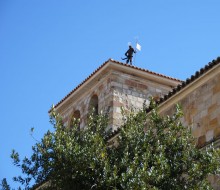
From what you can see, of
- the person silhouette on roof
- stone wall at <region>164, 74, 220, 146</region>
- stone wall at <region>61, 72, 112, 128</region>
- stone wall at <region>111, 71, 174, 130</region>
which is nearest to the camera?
stone wall at <region>164, 74, 220, 146</region>

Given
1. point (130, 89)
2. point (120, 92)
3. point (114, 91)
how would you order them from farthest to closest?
point (130, 89) → point (120, 92) → point (114, 91)

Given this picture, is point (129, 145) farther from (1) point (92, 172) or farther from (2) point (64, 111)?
(2) point (64, 111)

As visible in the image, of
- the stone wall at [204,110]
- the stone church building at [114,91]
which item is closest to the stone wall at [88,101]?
the stone church building at [114,91]

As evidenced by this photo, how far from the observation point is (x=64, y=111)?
19.8 metres

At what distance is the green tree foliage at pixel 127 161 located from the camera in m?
8.25

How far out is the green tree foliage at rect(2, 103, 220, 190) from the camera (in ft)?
27.1

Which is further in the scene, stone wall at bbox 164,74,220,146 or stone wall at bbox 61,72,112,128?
stone wall at bbox 61,72,112,128

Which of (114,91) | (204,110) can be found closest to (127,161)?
(204,110)

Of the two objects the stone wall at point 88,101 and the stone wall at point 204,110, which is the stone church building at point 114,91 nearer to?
the stone wall at point 88,101

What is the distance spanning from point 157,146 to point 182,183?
27.6 inches

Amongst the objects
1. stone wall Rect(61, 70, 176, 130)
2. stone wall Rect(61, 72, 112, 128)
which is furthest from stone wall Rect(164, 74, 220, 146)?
stone wall Rect(61, 72, 112, 128)

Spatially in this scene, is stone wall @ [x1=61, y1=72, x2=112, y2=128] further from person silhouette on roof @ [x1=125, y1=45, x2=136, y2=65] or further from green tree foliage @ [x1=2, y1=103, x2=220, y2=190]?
green tree foliage @ [x1=2, y1=103, x2=220, y2=190]

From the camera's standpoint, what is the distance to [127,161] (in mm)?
8461

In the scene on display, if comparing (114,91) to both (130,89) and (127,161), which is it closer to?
(130,89)
